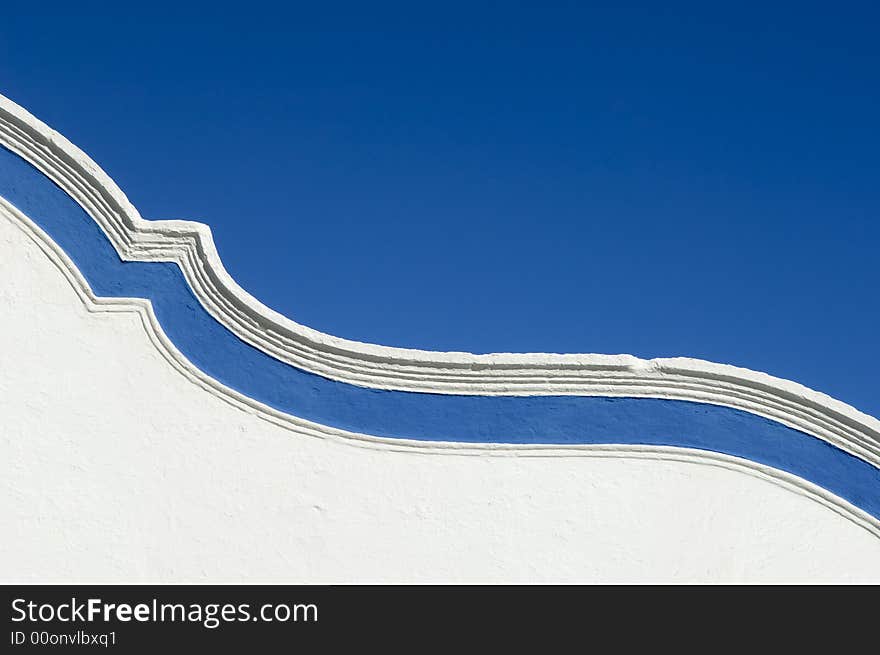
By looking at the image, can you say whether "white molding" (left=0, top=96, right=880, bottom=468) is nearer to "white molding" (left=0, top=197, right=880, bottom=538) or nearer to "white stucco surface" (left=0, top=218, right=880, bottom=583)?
"white molding" (left=0, top=197, right=880, bottom=538)

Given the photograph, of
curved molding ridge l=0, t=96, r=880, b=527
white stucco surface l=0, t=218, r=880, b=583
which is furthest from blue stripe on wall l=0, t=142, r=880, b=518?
white stucco surface l=0, t=218, r=880, b=583

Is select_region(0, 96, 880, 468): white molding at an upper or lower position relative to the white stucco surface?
upper

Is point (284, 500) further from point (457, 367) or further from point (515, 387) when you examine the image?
point (515, 387)

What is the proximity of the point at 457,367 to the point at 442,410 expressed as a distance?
22 cm

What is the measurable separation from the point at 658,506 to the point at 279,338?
6.53 feet

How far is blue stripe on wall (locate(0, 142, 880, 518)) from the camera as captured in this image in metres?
5.67

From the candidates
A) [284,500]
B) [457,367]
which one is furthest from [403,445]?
[284,500]

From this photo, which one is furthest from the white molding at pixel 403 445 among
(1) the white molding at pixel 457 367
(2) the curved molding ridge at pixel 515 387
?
(1) the white molding at pixel 457 367

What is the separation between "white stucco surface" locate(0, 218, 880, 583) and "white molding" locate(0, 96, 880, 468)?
334 millimetres

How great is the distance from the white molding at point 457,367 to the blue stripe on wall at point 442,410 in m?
0.05

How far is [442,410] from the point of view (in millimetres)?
5711

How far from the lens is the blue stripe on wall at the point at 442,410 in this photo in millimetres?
5668
